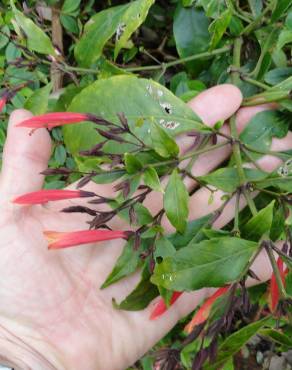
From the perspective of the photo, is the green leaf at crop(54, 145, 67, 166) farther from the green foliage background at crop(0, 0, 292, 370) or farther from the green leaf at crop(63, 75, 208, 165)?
the green leaf at crop(63, 75, 208, 165)

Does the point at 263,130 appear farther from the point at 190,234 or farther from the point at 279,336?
the point at 279,336

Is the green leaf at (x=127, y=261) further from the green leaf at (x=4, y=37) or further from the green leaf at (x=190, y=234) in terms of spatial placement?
the green leaf at (x=4, y=37)

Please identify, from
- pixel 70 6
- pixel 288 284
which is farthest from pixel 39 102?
pixel 288 284

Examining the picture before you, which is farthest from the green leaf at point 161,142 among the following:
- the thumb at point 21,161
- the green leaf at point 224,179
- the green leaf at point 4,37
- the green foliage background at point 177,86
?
the green leaf at point 4,37

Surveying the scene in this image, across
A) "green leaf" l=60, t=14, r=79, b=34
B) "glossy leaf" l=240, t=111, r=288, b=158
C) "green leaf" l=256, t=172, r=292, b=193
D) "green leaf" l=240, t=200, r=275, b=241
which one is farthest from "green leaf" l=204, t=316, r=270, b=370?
"green leaf" l=60, t=14, r=79, b=34

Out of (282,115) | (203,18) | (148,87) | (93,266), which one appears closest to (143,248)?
(93,266)
